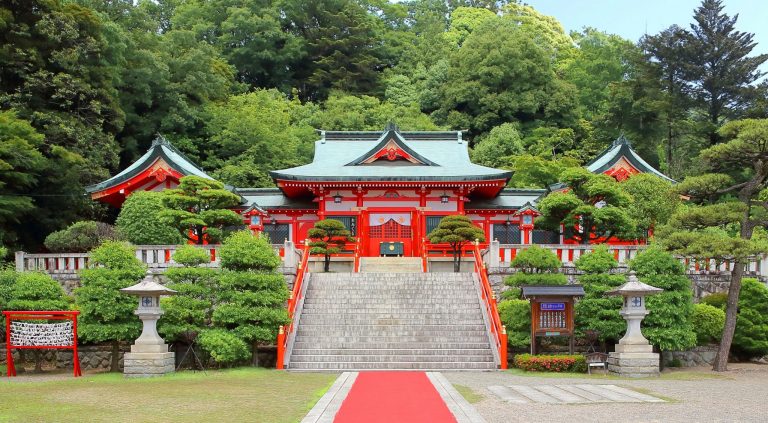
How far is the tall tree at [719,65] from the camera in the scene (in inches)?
1631

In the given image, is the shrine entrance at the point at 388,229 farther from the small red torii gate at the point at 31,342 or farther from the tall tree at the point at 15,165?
the small red torii gate at the point at 31,342

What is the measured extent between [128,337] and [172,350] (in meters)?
1.42

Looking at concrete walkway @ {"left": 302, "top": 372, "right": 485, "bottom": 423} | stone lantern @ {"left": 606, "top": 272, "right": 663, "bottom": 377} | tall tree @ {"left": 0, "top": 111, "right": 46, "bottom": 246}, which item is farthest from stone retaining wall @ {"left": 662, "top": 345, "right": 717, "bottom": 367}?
tall tree @ {"left": 0, "top": 111, "right": 46, "bottom": 246}

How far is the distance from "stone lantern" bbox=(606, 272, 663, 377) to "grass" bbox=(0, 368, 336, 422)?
715 centimetres

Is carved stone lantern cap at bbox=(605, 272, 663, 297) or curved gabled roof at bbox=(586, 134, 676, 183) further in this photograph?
curved gabled roof at bbox=(586, 134, 676, 183)

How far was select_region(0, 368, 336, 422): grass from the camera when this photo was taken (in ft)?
37.2

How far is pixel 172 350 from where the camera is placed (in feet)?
64.3

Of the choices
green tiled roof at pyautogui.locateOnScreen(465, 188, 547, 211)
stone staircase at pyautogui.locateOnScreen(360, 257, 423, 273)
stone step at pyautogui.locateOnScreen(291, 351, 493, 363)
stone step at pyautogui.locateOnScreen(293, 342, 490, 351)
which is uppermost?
green tiled roof at pyautogui.locateOnScreen(465, 188, 547, 211)

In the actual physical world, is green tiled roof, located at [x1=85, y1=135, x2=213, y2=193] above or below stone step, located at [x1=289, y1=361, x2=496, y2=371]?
above

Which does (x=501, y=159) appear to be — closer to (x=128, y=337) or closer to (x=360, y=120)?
(x=360, y=120)

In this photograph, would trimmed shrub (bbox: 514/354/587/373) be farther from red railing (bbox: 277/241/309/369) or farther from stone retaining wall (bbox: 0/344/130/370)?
stone retaining wall (bbox: 0/344/130/370)

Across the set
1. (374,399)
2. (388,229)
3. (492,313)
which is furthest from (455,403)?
(388,229)

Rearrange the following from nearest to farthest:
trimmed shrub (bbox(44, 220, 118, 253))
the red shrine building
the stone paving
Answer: the stone paving < trimmed shrub (bbox(44, 220, 118, 253)) < the red shrine building

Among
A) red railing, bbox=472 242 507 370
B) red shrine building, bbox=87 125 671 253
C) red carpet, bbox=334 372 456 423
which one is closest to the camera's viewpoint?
red carpet, bbox=334 372 456 423
